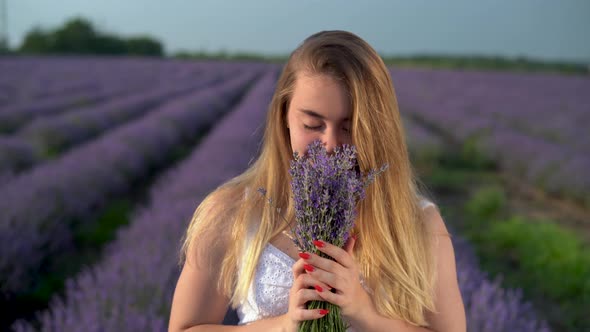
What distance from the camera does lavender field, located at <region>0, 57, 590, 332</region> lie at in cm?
211

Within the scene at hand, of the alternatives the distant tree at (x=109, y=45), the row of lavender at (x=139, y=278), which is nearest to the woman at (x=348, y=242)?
the row of lavender at (x=139, y=278)

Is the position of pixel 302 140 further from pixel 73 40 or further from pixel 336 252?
pixel 73 40

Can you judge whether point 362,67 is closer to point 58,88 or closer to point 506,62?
point 58,88

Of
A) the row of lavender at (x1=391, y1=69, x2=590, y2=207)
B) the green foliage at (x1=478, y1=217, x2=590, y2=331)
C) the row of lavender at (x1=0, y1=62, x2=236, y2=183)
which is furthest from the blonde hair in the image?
the row of lavender at (x1=391, y1=69, x2=590, y2=207)

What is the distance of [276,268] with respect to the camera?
1.30 meters

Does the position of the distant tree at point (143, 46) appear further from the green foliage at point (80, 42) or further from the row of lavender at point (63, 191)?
the row of lavender at point (63, 191)

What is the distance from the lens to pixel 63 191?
443cm

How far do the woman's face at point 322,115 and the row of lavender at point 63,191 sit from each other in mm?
2624

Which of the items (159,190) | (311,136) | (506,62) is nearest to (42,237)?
(159,190)

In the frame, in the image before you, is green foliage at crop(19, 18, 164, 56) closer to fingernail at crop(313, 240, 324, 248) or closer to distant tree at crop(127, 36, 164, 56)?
distant tree at crop(127, 36, 164, 56)

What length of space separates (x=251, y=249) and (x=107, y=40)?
59.1 metres

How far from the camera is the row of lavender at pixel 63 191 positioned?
3312 mm

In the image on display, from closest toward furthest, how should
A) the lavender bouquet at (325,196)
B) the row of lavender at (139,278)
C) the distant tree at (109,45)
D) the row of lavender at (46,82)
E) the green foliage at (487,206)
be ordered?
the lavender bouquet at (325,196), the row of lavender at (139,278), the green foliage at (487,206), the row of lavender at (46,82), the distant tree at (109,45)

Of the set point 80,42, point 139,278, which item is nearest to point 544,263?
point 139,278
